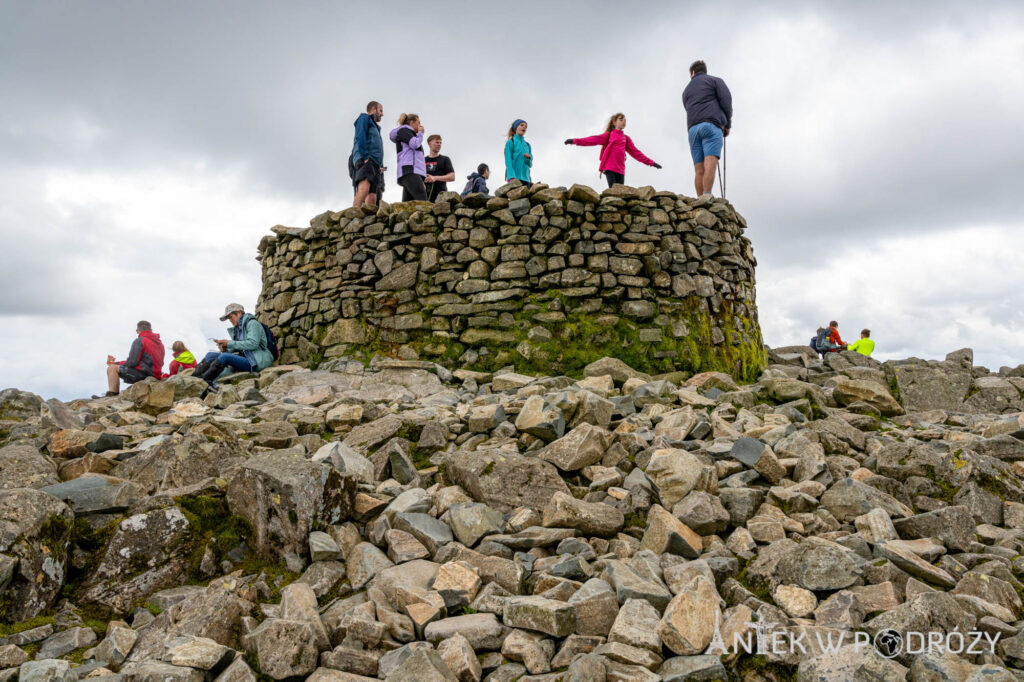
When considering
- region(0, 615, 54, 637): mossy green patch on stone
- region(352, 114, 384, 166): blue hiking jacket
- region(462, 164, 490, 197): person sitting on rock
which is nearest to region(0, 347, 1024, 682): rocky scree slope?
region(0, 615, 54, 637): mossy green patch on stone

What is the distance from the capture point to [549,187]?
9898 millimetres

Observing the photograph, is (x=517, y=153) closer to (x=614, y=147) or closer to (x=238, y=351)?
(x=614, y=147)

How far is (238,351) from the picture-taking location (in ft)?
35.8

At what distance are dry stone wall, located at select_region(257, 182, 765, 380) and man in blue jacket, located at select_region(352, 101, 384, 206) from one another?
4.12 ft

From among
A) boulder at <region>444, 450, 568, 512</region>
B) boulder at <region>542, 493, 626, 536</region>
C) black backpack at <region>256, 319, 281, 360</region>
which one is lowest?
boulder at <region>542, 493, 626, 536</region>

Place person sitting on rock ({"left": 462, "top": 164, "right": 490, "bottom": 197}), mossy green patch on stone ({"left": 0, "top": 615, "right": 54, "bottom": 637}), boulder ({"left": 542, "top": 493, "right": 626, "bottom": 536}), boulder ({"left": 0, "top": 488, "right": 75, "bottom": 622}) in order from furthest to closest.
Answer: person sitting on rock ({"left": 462, "top": 164, "right": 490, "bottom": 197}), boulder ({"left": 542, "top": 493, "right": 626, "bottom": 536}), boulder ({"left": 0, "top": 488, "right": 75, "bottom": 622}), mossy green patch on stone ({"left": 0, "top": 615, "right": 54, "bottom": 637})

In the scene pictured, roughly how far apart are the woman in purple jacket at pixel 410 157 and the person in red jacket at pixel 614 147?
9.76ft

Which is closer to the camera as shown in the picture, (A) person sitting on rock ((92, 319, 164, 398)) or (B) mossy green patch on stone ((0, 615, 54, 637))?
(B) mossy green patch on stone ((0, 615, 54, 637))

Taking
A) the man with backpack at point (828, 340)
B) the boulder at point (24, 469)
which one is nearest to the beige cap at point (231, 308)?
the boulder at point (24, 469)

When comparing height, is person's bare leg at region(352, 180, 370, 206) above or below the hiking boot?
above

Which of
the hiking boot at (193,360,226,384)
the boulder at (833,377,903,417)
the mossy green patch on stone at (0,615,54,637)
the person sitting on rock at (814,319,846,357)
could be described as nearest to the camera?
the mossy green patch on stone at (0,615,54,637)

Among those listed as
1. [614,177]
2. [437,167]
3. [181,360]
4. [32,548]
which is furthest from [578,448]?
[181,360]

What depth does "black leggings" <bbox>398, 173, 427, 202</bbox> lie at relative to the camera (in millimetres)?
11898

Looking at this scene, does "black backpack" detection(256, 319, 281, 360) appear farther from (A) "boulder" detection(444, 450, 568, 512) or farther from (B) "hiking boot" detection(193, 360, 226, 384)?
(A) "boulder" detection(444, 450, 568, 512)
